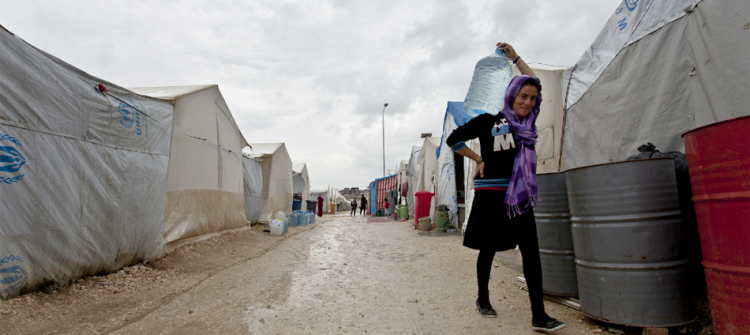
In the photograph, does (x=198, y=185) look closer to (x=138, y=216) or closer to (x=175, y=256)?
(x=175, y=256)

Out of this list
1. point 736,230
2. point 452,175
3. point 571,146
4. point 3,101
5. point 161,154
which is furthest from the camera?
point 452,175

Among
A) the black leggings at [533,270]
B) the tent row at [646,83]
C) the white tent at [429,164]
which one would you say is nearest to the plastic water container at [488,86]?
the tent row at [646,83]

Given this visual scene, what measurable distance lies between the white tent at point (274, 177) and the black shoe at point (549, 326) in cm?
1080

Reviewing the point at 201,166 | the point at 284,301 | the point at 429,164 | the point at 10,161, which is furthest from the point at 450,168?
the point at 10,161

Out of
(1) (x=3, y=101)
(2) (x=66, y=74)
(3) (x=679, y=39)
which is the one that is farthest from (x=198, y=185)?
(3) (x=679, y=39)

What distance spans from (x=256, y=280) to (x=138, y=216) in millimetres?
1820

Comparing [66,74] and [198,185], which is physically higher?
[66,74]

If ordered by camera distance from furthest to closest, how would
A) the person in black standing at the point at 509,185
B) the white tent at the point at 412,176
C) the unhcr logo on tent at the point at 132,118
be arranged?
the white tent at the point at 412,176
the unhcr logo on tent at the point at 132,118
the person in black standing at the point at 509,185

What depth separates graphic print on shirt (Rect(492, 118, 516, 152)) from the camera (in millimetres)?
2400

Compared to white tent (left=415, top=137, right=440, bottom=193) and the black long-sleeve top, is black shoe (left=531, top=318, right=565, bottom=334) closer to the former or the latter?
the black long-sleeve top

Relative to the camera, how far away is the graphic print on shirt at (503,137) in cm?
240

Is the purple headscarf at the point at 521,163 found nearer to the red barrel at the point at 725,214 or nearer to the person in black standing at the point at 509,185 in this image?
the person in black standing at the point at 509,185

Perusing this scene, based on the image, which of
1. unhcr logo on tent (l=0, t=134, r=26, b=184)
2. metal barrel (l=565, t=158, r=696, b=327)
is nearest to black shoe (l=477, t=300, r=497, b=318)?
metal barrel (l=565, t=158, r=696, b=327)

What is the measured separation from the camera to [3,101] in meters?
2.84
